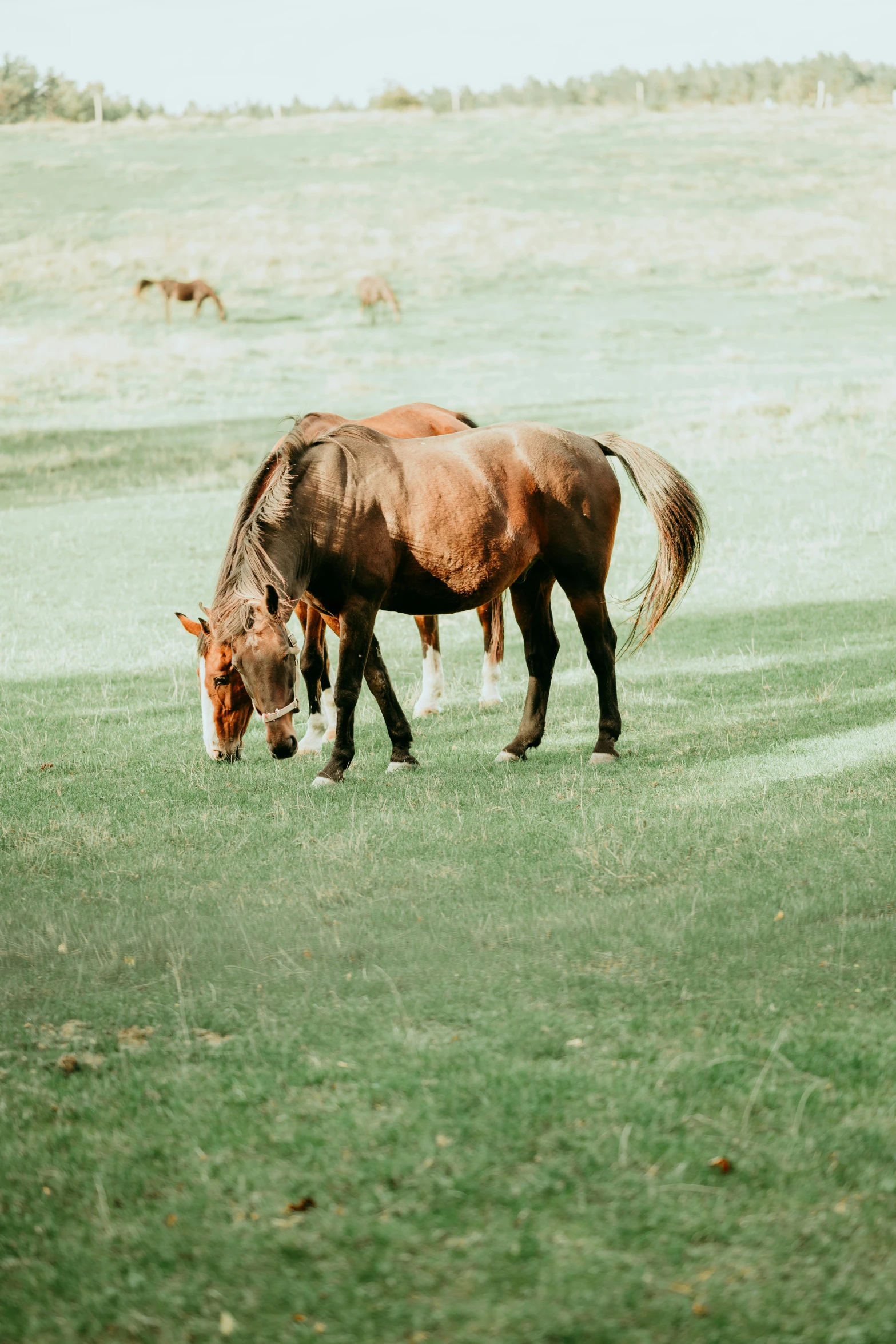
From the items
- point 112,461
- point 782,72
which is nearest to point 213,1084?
point 112,461

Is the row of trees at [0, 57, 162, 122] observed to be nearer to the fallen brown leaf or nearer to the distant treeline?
the distant treeline

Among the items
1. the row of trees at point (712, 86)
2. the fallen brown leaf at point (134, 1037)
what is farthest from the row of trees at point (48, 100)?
the fallen brown leaf at point (134, 1037)

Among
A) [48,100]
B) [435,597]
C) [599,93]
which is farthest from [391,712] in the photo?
[599,93]

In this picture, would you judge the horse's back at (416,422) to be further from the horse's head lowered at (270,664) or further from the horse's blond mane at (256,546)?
the horse's head lowered at (270,664)

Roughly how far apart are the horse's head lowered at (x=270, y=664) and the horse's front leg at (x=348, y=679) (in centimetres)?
59

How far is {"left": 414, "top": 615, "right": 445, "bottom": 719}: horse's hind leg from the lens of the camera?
987 cm

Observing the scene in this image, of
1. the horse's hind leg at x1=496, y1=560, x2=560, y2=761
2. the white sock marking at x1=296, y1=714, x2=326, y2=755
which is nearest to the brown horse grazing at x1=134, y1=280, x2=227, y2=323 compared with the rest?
the white sock marking at x1=296, y1=714, x2=326, y2=755

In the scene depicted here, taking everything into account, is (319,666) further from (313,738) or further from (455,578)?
(455,578)

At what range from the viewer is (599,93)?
121875mm

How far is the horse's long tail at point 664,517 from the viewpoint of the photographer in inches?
332

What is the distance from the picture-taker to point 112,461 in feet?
76.9

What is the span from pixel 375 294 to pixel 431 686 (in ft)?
97.5

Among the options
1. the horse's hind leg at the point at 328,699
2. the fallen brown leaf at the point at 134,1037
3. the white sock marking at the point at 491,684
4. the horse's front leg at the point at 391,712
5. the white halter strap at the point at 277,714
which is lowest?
the white sock marking at the point at 491,684

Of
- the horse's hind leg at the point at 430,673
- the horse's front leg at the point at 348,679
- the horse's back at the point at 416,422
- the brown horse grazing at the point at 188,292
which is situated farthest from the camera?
the brown horse grazing at the point at 188,292
